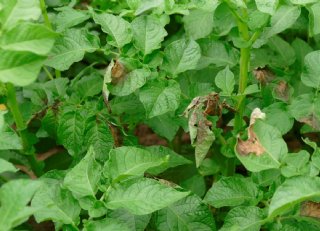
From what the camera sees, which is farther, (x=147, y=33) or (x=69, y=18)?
(x=69, y=18)

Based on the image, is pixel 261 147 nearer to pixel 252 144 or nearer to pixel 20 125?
pixel 252 144

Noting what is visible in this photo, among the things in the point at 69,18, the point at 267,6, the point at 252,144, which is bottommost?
the point at 252,144

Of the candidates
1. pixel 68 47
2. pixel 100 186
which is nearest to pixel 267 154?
pixel 100 186

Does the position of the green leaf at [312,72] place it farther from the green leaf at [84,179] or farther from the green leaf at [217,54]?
the green leaf at [84,179]

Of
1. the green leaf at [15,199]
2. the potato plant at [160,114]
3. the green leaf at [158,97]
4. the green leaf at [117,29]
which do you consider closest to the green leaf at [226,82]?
the potato plant at [160,114]

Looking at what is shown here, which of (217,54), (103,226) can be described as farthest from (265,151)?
(217,54)

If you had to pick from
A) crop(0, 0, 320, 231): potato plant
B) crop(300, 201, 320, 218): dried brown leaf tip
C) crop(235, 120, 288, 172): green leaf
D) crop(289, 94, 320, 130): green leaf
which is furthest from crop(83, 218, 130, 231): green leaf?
crop(289, 94, 320, 130): green leaf

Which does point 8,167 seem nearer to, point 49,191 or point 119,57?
point 49,191
